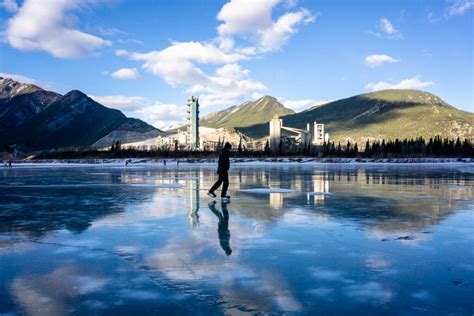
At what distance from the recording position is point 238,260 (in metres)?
6.22

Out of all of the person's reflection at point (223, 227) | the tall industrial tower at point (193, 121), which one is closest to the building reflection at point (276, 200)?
the person's reflection at point (223, 227)

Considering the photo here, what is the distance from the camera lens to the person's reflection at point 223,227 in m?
7.13

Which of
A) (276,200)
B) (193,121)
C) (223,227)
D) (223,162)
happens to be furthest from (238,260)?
(193,121)

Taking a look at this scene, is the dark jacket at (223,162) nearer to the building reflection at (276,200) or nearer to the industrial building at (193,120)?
the building reflection at (276,200)

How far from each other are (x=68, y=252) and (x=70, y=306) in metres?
2.56

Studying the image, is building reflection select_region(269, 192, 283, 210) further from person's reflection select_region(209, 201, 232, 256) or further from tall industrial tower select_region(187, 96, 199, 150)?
tall industrial tower select_region(187, 96, 199, 150)

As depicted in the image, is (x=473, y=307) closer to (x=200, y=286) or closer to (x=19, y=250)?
(x=200, y=286)

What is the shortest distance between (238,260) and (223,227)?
2.66 meters

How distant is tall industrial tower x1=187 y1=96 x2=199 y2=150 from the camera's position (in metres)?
149

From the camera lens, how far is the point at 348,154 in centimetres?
7475

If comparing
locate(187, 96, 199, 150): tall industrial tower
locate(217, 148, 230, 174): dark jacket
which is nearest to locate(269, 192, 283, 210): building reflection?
locate(217, 148, 230, 174): dark jacket

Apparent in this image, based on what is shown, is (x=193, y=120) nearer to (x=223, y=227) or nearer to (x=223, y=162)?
(x=223, y=162)

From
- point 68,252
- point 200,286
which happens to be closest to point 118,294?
point 200,286

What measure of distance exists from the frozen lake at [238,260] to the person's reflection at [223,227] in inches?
1.3
